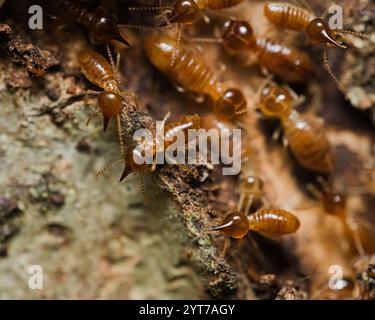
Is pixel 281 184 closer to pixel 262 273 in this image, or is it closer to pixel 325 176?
pixel 325 176

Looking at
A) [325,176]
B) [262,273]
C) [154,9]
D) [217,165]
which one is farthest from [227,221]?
[154,9]

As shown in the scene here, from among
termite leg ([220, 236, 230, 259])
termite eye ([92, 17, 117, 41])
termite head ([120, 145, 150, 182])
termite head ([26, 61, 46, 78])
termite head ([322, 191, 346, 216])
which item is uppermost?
termite eye ([92, 17, 117, 41])

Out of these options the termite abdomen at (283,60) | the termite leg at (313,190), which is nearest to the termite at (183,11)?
the termite abdomen at (283,60)

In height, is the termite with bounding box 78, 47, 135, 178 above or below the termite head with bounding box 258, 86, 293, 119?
above

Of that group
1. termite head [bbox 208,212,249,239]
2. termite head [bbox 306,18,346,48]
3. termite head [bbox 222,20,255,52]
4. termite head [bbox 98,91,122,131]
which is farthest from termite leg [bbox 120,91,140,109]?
termite head [bbox 306,18,346,48]

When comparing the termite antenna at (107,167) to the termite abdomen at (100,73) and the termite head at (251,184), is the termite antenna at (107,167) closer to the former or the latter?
the termite abdomen at (100,73)

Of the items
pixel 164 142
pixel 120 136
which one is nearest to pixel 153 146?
pixel 164 142

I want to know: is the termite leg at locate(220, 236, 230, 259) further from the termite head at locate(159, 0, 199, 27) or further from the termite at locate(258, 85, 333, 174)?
the termite head at locate(159, 0, 199, 27)

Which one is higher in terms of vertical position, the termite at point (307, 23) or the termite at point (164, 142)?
the termite at point (307, 23)

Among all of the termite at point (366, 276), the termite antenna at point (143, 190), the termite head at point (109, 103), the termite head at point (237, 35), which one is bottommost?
the termite at point (366, 276)
